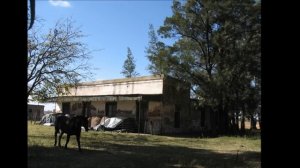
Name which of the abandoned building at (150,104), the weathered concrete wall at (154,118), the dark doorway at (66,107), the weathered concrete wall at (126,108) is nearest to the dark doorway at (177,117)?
the abandoned building at (150,104)

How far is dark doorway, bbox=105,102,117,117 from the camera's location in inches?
1602

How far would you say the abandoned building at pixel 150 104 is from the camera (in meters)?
36.9

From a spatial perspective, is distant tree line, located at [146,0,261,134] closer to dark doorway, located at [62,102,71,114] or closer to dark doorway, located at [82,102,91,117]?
dark doorway, located at [82,102,91,117]

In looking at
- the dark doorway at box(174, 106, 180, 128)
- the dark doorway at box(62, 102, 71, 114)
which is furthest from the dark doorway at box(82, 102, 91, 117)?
the dark doorway at box(174, 106, 180, 128)

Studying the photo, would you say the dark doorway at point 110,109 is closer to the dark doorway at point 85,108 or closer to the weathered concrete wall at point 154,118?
the dark doorway at point 85,108

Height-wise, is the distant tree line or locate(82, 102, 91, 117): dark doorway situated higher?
the distant tree line

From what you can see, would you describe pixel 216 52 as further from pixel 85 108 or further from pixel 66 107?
pixel 66 107

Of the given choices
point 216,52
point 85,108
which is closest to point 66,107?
point 85,108

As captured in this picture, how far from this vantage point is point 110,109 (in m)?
41.3

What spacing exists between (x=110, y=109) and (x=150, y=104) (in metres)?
5.45
